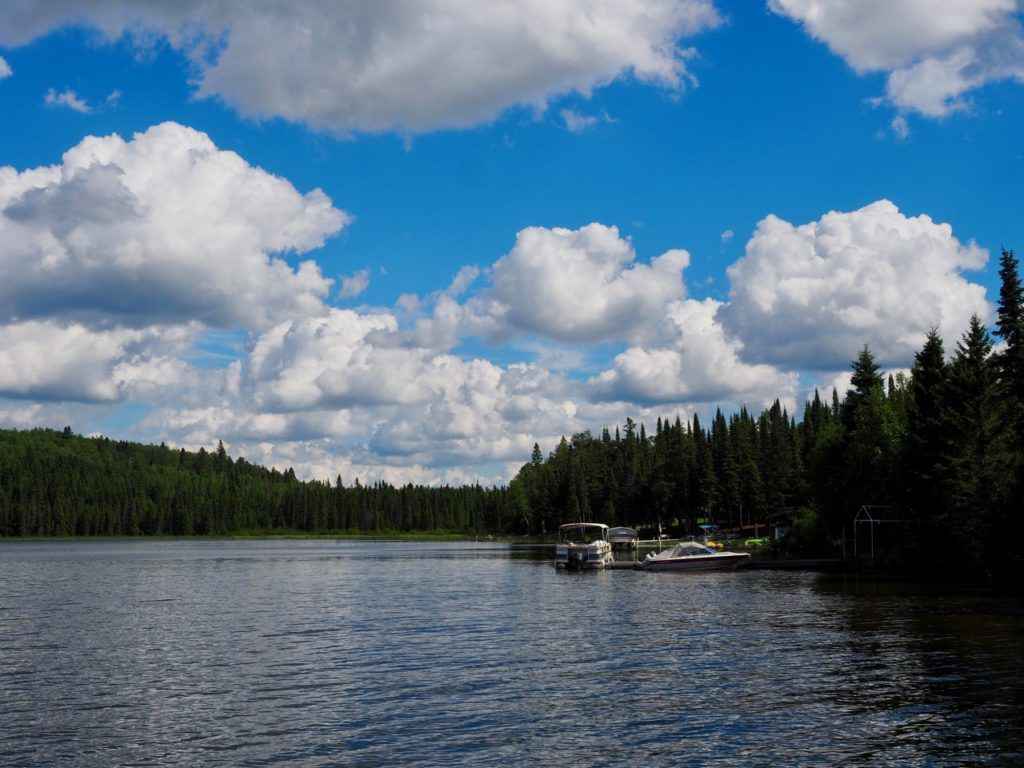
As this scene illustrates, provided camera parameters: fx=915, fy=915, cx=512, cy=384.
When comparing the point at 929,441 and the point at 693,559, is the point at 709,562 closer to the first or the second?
the point at 693,559

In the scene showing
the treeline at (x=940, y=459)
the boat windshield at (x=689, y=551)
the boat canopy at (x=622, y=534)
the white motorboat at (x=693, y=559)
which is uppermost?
the treeline at (x=940, y=459)

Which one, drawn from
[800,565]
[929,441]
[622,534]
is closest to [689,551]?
[800,565]

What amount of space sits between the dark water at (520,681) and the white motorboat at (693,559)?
29.0 metres

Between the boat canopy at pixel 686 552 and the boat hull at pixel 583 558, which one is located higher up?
the boat canopy at pixel 686 552

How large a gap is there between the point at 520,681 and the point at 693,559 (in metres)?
60.8

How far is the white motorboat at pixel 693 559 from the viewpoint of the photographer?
8769cm

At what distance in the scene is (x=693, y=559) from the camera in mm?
88062

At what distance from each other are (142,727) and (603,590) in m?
46.9

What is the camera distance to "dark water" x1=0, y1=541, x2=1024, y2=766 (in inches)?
854

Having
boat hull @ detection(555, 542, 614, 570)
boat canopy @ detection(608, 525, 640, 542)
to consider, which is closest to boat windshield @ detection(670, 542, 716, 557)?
boat hull @ detection(555, 542, 614, 570)

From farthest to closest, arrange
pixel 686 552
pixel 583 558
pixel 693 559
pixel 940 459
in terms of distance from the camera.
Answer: pixel 583 558
pixel 686 552
pixel 693 559
pixel 940 459

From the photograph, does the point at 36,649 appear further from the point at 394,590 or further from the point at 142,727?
the point at 394,590

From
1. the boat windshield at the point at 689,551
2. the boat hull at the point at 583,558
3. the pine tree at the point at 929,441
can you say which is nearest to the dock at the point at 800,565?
the boat windshield at the point at 689,551

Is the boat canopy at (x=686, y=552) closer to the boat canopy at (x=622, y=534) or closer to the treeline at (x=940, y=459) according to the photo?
the treeline at (x=940, y=459)
